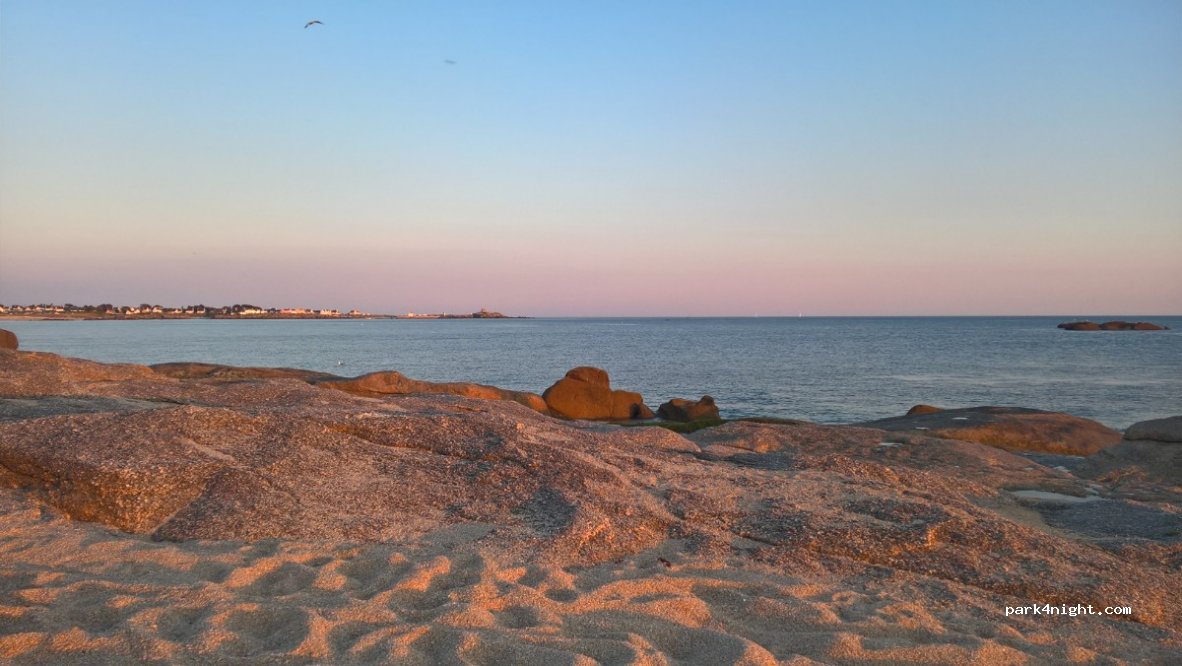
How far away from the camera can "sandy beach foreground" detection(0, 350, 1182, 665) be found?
5.09 meters

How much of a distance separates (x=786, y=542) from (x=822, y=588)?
1.03 metres

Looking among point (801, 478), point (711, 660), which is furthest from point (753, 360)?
point (711, 660)

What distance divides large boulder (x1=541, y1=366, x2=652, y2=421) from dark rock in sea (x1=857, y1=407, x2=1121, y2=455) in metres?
11.6

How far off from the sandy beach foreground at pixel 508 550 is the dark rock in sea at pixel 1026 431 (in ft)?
37.3

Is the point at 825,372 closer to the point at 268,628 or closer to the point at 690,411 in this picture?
the point at 690,411

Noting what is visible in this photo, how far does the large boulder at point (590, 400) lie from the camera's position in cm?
3259

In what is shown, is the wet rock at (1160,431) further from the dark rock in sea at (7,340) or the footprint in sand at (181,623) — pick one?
the dark rock in sea at (7,340)

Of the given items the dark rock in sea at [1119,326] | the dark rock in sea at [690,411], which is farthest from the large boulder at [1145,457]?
the dark rock in sea at [1119,326]

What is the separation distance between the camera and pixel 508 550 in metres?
6.90

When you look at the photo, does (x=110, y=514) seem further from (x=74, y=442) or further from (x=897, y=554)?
(x=897, y=554)

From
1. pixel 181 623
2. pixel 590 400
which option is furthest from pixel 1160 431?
pixel 590 400

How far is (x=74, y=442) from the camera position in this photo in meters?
8.07

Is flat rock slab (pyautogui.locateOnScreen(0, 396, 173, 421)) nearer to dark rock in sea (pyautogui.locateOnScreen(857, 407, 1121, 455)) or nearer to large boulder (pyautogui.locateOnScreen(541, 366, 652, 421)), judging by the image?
dark rock in sea (pyautogui.locateOnScreen(857, 407, 1121, 455))

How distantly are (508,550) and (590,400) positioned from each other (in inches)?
1033
